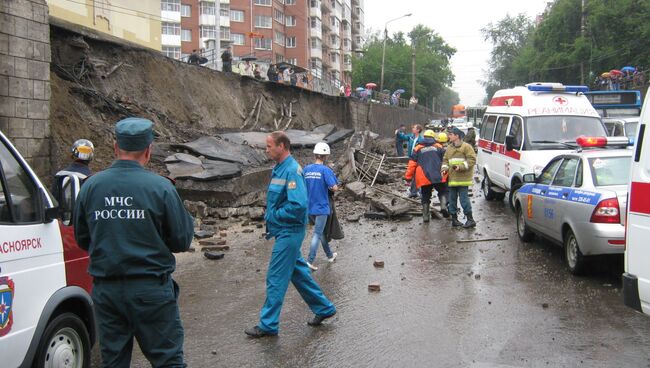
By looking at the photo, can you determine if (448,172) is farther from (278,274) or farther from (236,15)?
(236,15)

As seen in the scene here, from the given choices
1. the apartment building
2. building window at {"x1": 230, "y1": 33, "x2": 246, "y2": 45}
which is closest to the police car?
the apartment building

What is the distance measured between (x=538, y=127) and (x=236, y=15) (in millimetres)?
63518

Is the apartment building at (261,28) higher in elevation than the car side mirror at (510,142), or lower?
higher

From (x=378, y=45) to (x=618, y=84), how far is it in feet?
202

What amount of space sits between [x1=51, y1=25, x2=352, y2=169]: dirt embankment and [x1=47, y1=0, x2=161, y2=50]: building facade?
14.0 feet

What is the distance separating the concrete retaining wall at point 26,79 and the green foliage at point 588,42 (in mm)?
38536

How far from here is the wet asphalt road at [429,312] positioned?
16.2ft

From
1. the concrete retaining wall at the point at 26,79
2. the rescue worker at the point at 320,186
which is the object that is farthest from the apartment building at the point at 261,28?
the rescue worker at the point at 320,186

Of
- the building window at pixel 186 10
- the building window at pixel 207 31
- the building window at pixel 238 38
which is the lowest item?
the building window at pixel 238 38

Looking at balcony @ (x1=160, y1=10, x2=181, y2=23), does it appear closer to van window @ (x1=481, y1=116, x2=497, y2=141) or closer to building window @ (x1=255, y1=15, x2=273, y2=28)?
building window @ (x1=255, y1=15, x2=273, y2=28)

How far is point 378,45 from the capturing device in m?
87.2

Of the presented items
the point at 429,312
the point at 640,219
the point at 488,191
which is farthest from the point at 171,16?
the point at 640,219

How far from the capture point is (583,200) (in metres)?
6.96

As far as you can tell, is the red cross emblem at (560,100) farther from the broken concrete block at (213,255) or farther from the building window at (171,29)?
the building window at (171,29)
